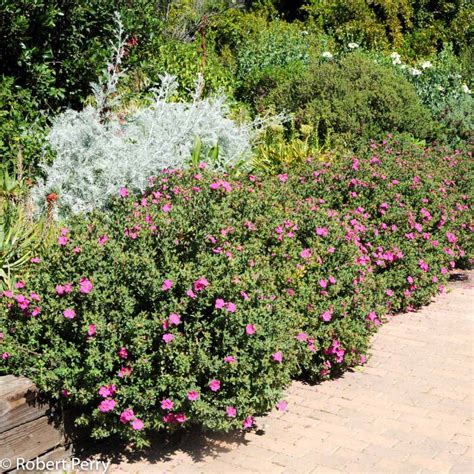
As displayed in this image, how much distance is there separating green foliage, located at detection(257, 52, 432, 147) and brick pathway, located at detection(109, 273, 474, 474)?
4184 millimetres

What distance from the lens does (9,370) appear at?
12.1 ft

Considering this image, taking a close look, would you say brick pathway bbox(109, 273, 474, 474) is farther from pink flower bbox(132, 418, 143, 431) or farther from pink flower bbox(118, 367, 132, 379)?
pink flower bbox(118, 367, 132, 379)

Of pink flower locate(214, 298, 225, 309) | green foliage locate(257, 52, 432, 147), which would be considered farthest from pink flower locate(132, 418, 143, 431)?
green foliage locate(257, 52, 432, 147)

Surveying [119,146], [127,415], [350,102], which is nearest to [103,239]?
[127,415]

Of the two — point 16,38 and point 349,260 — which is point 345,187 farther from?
point 16,38

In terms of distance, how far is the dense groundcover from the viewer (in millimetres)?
3654

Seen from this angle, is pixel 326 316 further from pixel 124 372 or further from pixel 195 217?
pixel 124 372

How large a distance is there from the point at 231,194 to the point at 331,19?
11.6 meters

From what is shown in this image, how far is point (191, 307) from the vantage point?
3.88 meters

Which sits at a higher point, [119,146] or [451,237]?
[119,146]

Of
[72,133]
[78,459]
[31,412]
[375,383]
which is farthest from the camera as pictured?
[72,133]

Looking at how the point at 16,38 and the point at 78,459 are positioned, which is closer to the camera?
the point at 78,459

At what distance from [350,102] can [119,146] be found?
402cm

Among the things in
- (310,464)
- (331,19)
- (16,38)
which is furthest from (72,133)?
(331,19)
